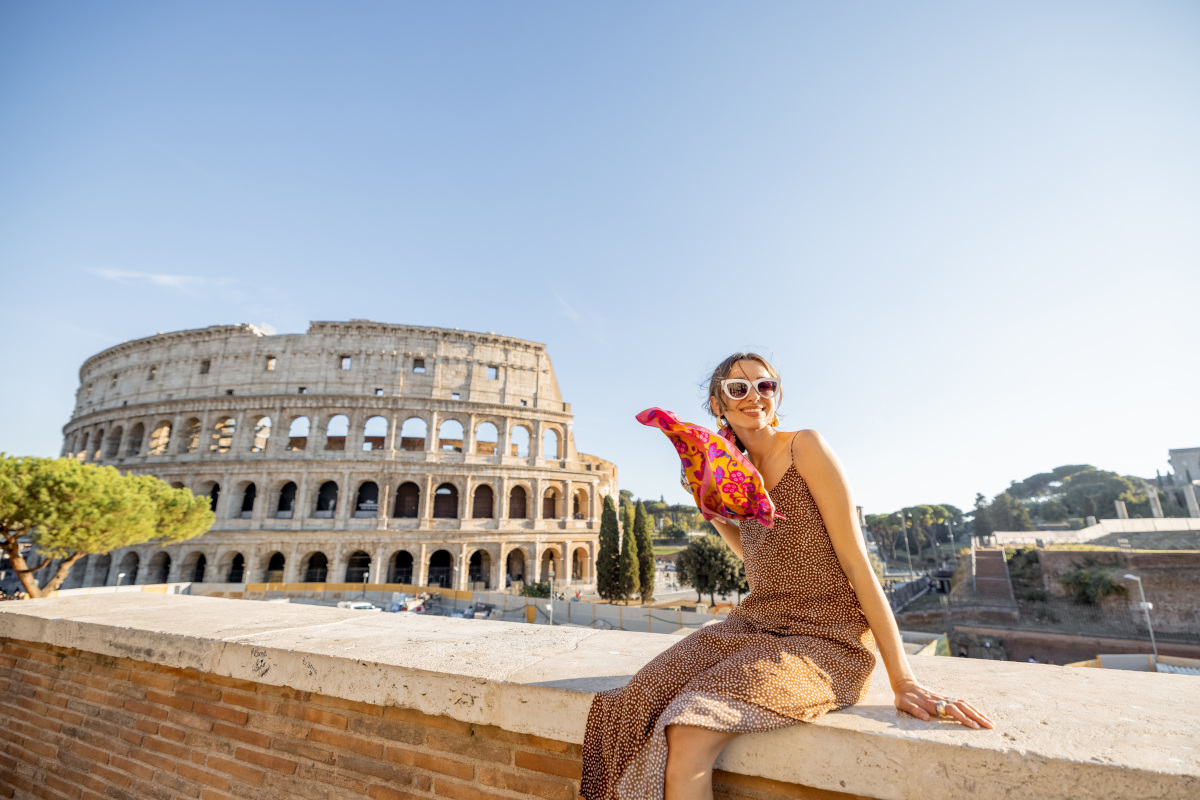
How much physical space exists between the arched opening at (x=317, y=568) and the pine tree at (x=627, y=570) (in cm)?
1624

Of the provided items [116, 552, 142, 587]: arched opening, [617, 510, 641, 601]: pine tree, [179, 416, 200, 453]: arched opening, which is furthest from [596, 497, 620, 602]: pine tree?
[116, 552, 142, 587]: arched opening

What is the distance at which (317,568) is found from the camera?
27.9 meters

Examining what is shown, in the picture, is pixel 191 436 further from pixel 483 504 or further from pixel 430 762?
pixel 430 762

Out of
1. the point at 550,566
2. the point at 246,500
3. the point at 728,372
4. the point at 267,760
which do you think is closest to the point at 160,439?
the point at 246,500

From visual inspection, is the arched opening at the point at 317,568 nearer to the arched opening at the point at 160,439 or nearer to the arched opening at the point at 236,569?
the arched opening at the point at 236,569

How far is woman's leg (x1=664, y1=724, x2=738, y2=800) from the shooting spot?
1.24 meters

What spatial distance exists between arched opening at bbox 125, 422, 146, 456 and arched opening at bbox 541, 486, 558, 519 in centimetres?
Answer: 2419

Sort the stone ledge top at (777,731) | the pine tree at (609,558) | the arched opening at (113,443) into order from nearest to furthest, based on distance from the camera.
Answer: the stone ledge top at (777,731)
the pine tree at (609,558)
the arched opening at (113,443)

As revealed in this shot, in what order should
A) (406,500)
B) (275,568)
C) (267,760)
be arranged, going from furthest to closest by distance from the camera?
(406,500) < (275,568) < (267,760)

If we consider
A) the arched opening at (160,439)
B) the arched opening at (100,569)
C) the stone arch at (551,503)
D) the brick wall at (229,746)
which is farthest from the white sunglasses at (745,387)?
the arched opening at (100,569)

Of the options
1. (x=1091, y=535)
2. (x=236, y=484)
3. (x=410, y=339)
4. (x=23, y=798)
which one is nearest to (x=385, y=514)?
(x=236, y=484)

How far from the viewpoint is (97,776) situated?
2662 mm

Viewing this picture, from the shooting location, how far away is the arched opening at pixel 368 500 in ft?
92.3

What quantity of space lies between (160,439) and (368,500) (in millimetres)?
14283
